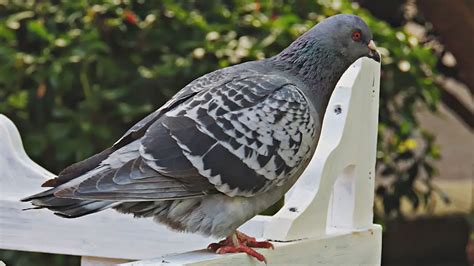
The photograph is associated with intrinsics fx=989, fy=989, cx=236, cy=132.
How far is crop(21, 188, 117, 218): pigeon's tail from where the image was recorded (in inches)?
93.4

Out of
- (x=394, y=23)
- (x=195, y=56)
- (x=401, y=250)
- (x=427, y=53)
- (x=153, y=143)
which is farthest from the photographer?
(x=401, y=250)

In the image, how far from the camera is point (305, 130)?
2.74 m

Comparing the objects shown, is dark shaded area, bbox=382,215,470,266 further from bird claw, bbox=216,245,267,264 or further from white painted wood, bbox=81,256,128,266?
bird claw, bbox=216,245,267,264

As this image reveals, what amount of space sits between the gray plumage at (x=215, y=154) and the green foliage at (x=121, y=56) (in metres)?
1.50

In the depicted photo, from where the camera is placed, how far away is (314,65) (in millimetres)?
2889

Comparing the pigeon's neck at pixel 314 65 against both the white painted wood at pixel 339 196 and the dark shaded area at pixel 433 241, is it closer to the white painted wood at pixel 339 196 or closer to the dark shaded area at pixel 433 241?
the white painted wood at pixel 339 196

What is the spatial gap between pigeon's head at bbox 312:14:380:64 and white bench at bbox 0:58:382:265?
0.04 metres

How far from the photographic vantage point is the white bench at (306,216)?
267cm

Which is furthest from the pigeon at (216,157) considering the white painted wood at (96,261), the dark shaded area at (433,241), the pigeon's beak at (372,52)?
the dark shaded area at (433,241)

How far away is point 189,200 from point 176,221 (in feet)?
0.22

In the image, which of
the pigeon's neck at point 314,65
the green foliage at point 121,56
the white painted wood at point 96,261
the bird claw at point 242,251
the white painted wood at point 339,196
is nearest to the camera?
the bird claw at point 242,251

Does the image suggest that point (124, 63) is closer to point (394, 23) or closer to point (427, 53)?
point (427, 53)

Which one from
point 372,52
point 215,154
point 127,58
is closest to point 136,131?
point 215,154

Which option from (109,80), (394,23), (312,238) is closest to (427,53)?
(394,23)
